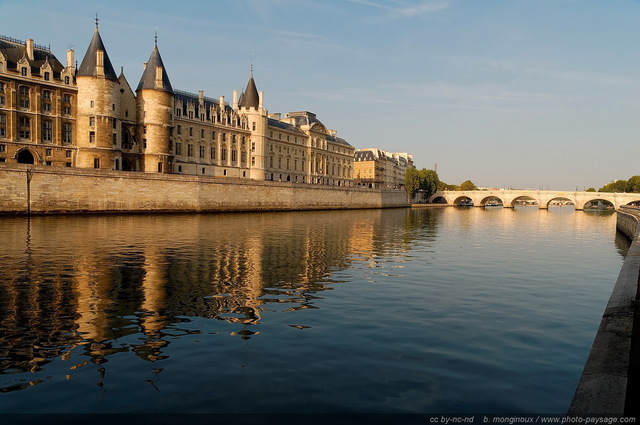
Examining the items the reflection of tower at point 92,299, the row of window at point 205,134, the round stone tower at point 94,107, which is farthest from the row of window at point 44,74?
the reflection of tower at point 92,299

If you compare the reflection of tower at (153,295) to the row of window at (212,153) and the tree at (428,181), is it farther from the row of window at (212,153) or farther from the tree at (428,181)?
the tree at (428,181)

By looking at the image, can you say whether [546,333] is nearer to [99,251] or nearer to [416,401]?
[416,401]

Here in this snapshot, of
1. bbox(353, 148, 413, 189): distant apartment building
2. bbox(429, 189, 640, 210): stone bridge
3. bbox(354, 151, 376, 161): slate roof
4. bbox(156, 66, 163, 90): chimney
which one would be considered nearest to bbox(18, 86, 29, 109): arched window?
bbox(156, 66, 163, 90): chimney

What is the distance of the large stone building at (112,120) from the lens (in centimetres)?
5231

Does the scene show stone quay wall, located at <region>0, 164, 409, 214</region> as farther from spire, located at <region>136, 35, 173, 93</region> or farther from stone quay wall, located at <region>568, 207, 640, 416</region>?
stone quay wall, located at <region>568, 207, 640, 416</region>

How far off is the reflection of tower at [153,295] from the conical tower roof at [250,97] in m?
65.7

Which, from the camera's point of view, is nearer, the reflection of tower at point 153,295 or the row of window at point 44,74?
the reflection of tower at point 153,295

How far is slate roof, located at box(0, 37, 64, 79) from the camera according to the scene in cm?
5231

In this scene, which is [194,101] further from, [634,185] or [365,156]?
[634,185]

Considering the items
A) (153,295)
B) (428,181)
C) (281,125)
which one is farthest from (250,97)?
(153,295)

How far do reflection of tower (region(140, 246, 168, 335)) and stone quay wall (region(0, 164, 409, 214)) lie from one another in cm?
2826

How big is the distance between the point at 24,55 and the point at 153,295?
175ft

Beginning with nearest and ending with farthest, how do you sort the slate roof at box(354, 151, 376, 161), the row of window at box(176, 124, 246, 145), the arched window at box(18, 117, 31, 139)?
the arched window at box(18, 117, 31, 139) < the row of window at box(176, 124, 246, 145) < the slate roof at box(354, 151, 376, 161)

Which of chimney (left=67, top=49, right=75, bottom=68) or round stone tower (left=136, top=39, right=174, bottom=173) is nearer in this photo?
chimney (left=67, top=49, right=75, bottom=68)
